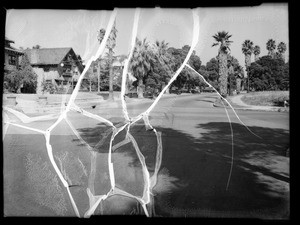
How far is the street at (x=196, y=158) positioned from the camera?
2432 millimetres

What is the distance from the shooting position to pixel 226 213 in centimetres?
236

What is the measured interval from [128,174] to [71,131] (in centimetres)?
95

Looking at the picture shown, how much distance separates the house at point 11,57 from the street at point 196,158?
0.73 meters

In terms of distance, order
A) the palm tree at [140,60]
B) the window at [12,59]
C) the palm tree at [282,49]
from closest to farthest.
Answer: the palm tree at [282,49], the window at [12,59], the palm tree at [140,60]

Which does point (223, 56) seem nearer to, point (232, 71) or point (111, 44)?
point (232, 71)

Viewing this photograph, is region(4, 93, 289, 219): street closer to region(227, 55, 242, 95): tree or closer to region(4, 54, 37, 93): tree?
region(227, 55, 242, 95): tree

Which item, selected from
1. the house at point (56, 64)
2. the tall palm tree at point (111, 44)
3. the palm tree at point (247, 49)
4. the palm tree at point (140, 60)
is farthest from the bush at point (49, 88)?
the palm tree at point (247, 49)

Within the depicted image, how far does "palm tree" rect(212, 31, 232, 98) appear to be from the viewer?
2.55 meters

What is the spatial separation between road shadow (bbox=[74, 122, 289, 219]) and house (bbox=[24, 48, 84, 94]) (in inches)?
28.1

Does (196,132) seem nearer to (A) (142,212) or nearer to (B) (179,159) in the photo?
(B) (179,159)

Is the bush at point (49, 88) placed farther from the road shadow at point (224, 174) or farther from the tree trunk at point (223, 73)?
the tree trunk at point (223, 73)

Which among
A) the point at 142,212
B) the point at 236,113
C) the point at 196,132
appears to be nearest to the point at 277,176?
the point at 236,113

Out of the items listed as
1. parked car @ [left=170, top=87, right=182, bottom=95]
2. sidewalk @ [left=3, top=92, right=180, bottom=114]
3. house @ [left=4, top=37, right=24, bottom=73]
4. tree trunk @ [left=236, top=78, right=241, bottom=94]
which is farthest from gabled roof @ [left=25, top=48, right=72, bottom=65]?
tree trunk @ [left=236, top=78, right=241, bottom=94]
